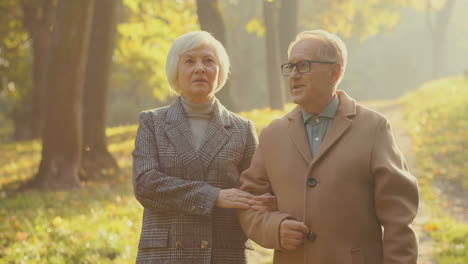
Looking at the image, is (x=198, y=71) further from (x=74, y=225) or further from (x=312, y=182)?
(x=74, y=225)

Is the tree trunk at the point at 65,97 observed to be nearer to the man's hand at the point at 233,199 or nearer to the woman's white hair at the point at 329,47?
the man's hand at the point at 233,199

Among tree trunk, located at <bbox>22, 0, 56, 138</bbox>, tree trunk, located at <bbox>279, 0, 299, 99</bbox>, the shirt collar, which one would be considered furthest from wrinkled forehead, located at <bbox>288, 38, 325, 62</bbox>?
tree trunk, located at <bbox>279, 0, 299, 99</bbox>

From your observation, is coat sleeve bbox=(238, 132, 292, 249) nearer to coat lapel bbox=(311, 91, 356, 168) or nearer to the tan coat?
the tan coat

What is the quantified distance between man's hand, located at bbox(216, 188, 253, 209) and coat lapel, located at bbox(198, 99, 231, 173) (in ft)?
0.80

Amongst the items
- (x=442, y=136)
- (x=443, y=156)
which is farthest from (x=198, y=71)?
(x=442, y=136)

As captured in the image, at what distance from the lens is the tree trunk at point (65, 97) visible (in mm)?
9031

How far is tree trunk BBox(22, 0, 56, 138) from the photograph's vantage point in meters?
17.4

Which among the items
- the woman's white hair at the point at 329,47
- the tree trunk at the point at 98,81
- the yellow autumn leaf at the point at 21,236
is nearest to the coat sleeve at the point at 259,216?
the woman's white hair at the point at 329,47

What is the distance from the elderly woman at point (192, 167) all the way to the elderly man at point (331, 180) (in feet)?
1.03

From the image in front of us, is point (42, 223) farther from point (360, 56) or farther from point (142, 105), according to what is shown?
point (360, 56)

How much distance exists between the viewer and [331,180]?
2.83 metres

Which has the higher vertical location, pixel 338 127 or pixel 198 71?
pixel 198 71

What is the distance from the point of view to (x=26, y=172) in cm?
1184

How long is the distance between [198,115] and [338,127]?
97 centimetres
